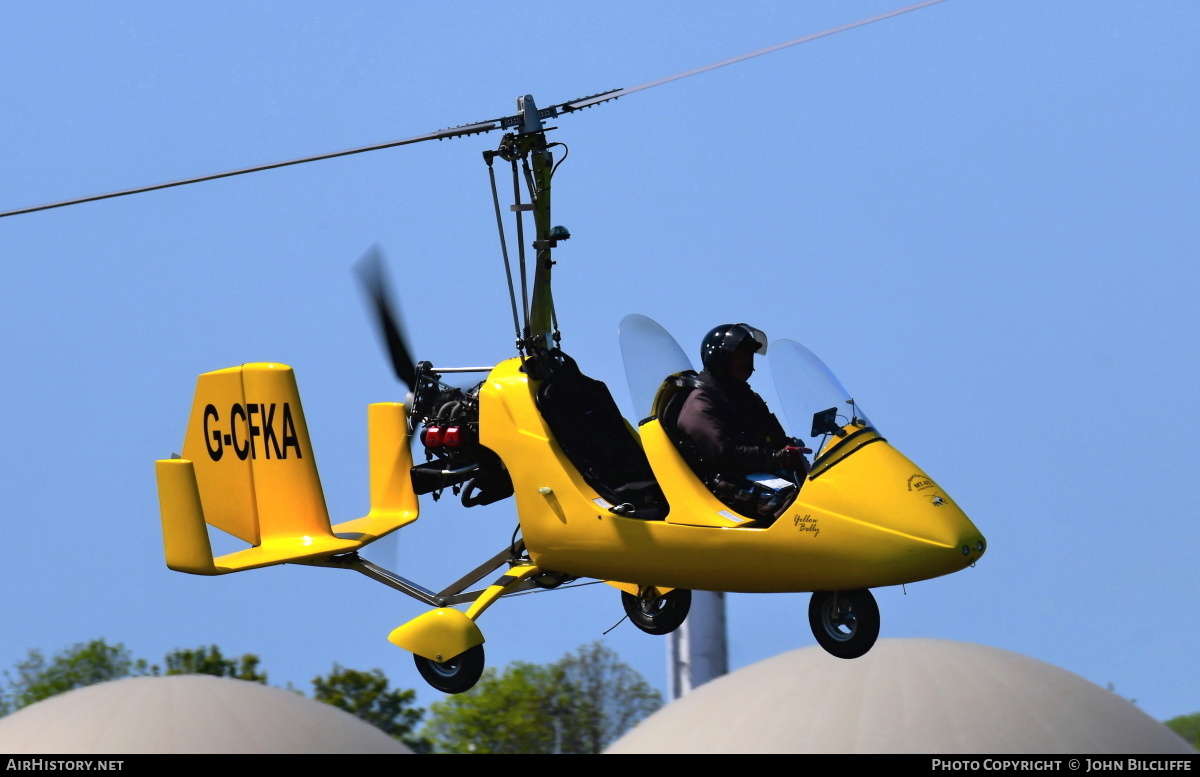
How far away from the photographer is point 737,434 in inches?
443

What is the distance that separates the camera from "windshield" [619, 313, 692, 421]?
459 inches

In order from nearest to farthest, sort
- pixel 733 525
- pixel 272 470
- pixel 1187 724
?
pixel 733 525, pixel 272 470, pixel 1187 724

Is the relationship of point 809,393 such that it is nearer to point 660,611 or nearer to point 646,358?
point 646,358

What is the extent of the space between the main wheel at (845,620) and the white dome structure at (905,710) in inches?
526

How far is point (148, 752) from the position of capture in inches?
1024

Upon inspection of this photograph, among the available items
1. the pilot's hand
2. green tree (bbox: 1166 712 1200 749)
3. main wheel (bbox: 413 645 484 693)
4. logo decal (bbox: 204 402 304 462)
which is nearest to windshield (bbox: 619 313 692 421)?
the pilot's hand

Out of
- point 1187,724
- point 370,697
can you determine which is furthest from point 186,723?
point 1187,724

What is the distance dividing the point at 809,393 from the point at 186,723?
19108mm

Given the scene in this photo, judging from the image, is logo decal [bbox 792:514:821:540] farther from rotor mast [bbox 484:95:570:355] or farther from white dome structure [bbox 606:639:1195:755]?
white dome structure [bbox 606:639:1195:755]

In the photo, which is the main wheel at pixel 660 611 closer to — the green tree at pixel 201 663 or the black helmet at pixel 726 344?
the black helmet at pixel 726 344

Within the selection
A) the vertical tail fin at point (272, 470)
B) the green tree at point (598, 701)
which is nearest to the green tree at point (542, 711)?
the green tree at point (598, 701)

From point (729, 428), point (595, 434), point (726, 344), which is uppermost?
point (726, 344)
